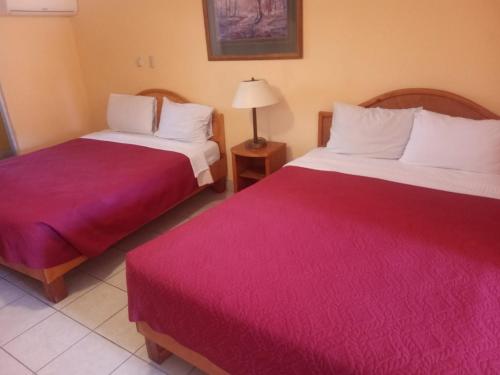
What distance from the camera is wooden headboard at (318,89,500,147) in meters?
2.19

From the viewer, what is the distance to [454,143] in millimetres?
2076

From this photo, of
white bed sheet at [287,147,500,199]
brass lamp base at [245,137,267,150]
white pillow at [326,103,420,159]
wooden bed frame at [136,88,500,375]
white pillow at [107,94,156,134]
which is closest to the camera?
wooden bed frame at [136,88,500,375]

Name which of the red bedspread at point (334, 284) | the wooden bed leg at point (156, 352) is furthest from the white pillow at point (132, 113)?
the wooden bed leg at point (156, 352)

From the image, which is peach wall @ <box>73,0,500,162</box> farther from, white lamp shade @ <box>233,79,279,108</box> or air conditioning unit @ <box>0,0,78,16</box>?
white lamp shade @ <box>233,79,279,108</box>

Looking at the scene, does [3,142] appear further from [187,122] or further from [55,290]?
[55,290]

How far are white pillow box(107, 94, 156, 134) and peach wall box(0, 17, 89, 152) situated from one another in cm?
70

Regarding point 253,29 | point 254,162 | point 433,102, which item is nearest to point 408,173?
point 433,102

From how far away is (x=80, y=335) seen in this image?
188 centimetres

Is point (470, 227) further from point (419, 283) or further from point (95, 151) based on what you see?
point (95, 151)

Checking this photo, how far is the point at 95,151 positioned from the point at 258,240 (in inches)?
80.4

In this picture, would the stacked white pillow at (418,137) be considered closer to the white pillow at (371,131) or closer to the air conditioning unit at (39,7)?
the white pillow at (371,131)

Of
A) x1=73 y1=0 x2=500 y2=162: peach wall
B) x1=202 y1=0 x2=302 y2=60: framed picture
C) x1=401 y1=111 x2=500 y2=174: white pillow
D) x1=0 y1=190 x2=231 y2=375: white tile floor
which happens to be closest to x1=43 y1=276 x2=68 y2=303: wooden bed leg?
x1=0 y1=190 x2=231 y2=375: white tile floor

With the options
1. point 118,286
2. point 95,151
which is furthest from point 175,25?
point 118,286

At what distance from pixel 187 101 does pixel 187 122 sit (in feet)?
1.13
